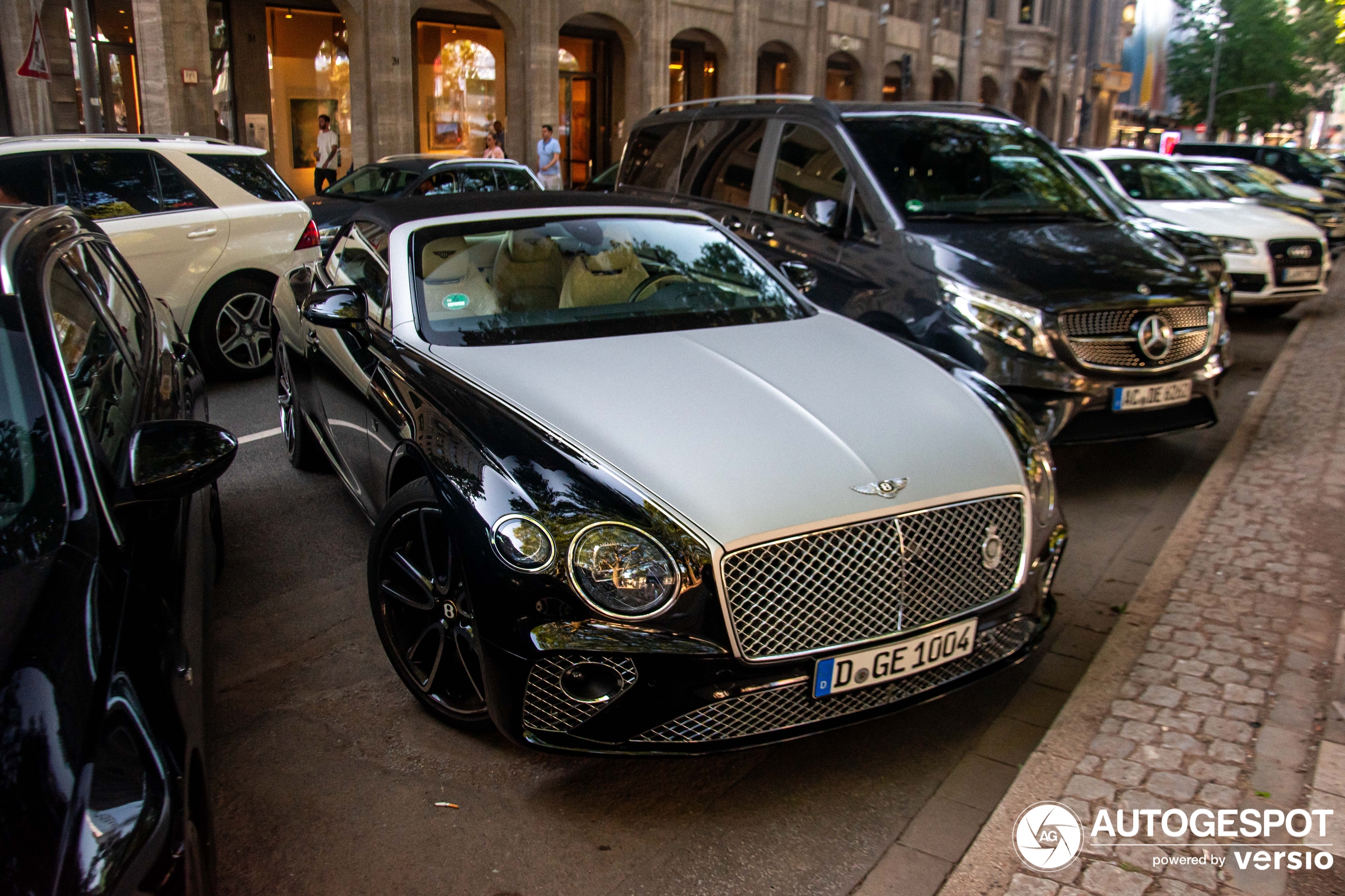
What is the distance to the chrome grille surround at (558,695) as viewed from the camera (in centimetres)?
284

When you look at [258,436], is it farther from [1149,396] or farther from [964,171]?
[1149,396]

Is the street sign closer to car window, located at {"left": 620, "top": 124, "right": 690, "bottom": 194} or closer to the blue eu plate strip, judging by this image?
car window, located at {"left": 620, "top": 124, "right": 690, "bottom": 194}

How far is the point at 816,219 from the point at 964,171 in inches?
43.0

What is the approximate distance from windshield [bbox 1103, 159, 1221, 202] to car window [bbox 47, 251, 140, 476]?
1165 centimetres

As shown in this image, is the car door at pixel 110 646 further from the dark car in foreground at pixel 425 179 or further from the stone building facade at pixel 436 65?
the stone building facade at pixel 436 65

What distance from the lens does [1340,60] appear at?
67.3 m

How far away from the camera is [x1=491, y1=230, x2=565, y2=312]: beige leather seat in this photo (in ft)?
14.1

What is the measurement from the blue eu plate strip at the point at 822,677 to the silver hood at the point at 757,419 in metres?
0.36

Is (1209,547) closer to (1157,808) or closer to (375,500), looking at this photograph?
(1157,808)

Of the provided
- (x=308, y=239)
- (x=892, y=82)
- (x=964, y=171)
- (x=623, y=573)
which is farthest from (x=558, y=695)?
(x=892, y=82)

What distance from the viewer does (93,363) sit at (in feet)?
10.1

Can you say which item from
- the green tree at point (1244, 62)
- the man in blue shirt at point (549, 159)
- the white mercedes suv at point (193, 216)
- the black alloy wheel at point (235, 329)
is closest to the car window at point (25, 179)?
the white mercedes suv at point (193, 216)

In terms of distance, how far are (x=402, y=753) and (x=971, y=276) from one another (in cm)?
387

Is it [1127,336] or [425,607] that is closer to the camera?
[425,607]
